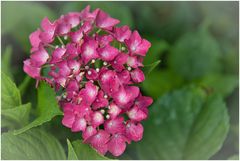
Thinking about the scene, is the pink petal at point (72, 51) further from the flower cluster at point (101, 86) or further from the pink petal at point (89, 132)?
the pink petal at point (89, 132)

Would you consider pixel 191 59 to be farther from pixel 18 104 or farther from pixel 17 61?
pixel 18 104

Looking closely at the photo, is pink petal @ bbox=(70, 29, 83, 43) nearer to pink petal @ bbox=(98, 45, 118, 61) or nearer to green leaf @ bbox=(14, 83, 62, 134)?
pink petal @ bbox=(98, 45, 118, 61)

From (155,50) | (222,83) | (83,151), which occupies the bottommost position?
(222,83)

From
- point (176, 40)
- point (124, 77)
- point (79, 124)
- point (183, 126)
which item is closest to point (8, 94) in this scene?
point (79, 124)

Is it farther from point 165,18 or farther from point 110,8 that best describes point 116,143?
point 165,18

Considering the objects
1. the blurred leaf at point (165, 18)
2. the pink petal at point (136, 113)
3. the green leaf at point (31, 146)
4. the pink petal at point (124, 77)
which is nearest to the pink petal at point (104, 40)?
the pink petal at point (124, 77)

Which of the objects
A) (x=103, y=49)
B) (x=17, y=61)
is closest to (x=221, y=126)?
(x=103, y=49)
